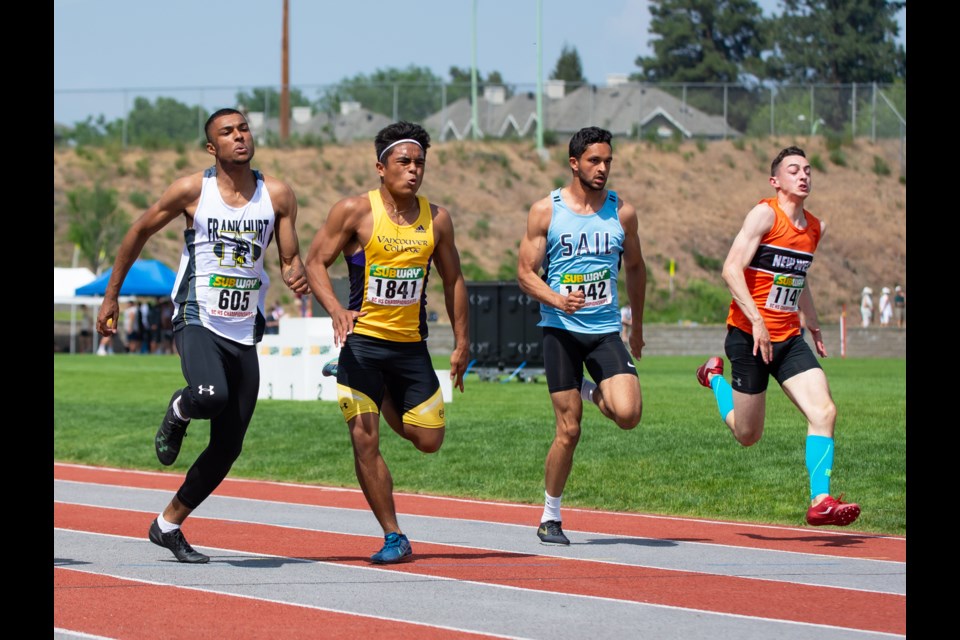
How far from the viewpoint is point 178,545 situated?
905cm

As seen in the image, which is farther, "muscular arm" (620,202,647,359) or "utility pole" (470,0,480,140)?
"utility pole" (470,0,480,140)

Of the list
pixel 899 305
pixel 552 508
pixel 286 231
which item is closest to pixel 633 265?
pixel 552 508

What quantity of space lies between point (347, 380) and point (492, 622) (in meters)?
2.45

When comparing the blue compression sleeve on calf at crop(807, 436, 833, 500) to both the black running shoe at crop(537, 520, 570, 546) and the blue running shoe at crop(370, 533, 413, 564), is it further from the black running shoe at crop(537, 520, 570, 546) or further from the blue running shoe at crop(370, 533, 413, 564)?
the blue running shoe at crop(370, 533, 413, 564)

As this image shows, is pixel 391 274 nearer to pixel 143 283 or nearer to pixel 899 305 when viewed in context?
pixel 143 283

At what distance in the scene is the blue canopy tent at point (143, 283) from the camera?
46.6m

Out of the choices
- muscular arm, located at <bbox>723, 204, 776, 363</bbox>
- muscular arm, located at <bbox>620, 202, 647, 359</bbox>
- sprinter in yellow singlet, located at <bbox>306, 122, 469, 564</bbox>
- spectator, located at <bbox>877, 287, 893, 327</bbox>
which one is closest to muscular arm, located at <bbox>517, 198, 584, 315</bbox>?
muscular arm, located at <bbox>620, 202, 647, 359</bbox>

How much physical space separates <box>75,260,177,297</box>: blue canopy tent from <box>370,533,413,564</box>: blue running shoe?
3859 cm

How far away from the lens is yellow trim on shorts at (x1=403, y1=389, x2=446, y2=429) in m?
9.12

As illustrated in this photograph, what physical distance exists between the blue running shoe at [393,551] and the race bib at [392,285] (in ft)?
4.35

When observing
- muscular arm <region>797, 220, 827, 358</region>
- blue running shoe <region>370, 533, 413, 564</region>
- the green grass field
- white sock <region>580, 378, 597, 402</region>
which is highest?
muscular arm <region>797, 220, 827, 358</region>

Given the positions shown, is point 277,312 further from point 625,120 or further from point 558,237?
point 558,237

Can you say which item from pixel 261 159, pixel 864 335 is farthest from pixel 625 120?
pixel 864 335

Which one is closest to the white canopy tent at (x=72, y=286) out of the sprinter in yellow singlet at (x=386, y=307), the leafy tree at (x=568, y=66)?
the sprinter in yellow singlet at (x=386, y=307)
